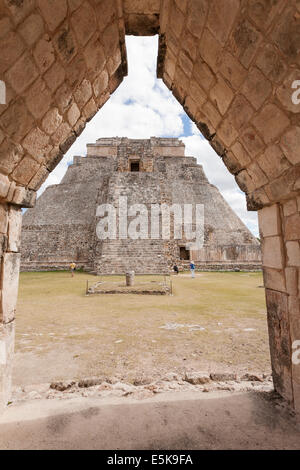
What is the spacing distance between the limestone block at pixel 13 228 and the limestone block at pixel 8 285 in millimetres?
82

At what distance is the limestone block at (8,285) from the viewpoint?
2.24 meters

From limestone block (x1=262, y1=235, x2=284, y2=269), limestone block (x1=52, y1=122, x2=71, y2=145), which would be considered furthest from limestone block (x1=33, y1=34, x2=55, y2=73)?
limestone block (x1=262, y1=235, x2=284, y2=269)

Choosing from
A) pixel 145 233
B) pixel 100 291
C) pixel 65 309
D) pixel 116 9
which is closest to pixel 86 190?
pixel 145 233

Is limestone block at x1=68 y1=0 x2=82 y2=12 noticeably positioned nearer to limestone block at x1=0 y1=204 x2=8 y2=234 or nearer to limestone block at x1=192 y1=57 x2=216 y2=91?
limestone block at x1=192 y1=57 x2=216 y2=91

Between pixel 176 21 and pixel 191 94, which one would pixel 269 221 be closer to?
pixel 191 94

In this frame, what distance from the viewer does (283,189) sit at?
6.82ft

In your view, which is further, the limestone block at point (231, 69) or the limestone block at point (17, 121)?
the limestone block at point (231, 69)

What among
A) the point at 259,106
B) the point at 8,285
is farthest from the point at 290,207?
the point at 8,285

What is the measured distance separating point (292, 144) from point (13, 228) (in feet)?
8.68

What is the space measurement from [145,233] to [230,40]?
15864 millimetres

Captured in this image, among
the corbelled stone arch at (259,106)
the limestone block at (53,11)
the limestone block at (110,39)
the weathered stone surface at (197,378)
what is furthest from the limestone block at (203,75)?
the weathered stone surface at (197,378)

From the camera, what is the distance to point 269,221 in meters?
2.50

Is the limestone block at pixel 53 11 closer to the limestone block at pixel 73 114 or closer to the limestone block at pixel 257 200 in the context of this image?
the limestone block at pixel 73 114
